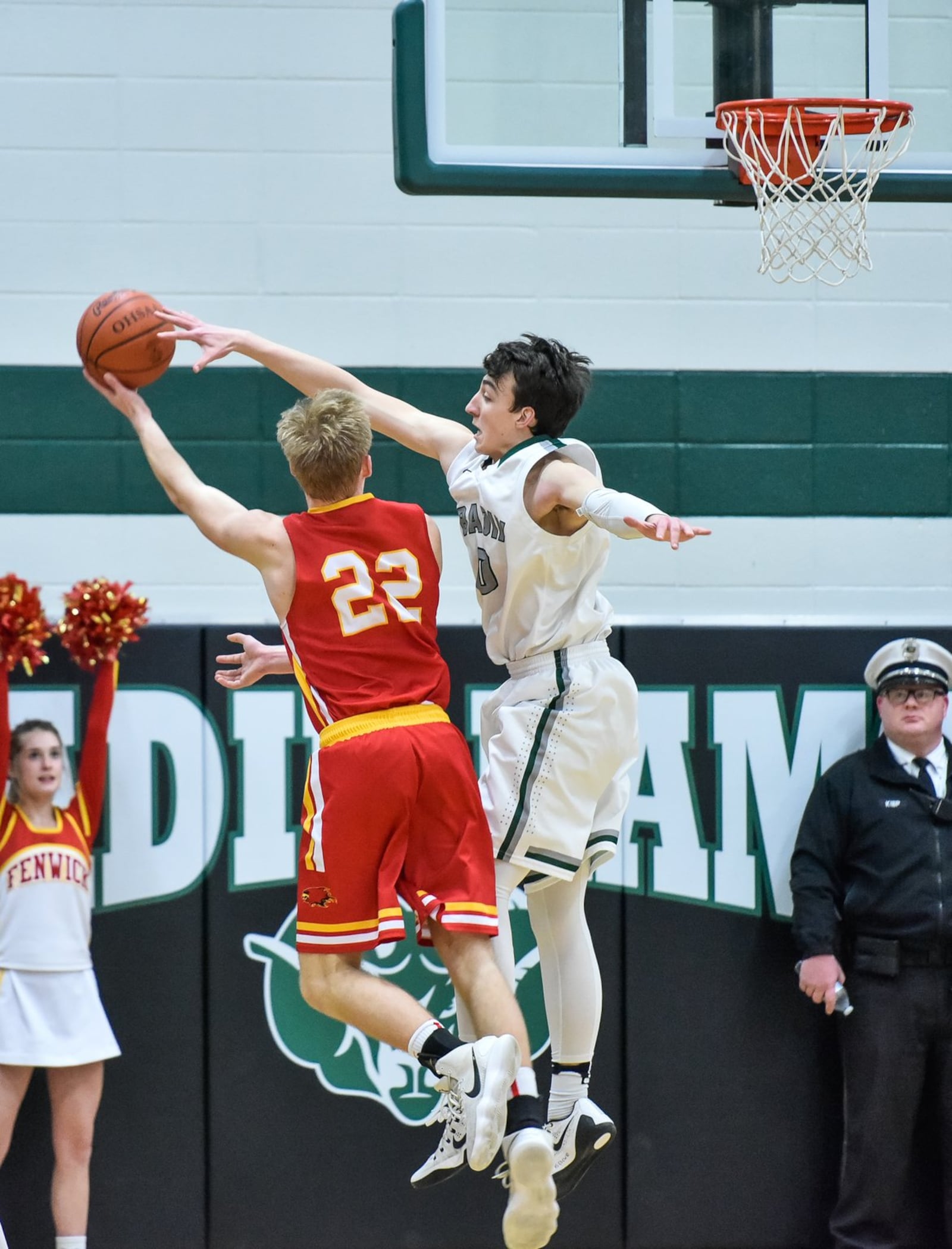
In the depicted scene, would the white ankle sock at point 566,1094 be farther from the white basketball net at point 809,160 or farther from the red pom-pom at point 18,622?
the red pom-pom at point 18,622

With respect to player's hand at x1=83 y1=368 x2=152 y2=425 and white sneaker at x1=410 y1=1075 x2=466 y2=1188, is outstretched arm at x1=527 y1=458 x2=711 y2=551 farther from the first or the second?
white sneaker at x1=410 y1=1075 x2=466 y2=1188

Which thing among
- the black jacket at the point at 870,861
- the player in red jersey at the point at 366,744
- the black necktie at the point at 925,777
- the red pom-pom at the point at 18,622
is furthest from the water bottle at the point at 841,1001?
the red pom-pom at the point at 18,622

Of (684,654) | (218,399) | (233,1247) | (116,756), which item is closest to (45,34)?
(218,399)

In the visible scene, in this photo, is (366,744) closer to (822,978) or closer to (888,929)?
(822,978)

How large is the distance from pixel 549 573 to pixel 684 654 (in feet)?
8.25

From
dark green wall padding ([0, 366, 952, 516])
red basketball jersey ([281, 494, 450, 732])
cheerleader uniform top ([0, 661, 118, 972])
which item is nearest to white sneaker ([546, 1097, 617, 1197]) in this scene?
red basketball jersey ([281, 494, 450, 732])

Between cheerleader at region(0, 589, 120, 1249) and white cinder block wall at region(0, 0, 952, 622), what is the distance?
0.82 m

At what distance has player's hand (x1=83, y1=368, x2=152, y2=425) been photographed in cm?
486

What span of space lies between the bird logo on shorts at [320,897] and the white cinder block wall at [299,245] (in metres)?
2.89

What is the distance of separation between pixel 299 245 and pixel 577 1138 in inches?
164

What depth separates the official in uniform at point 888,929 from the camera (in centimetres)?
676

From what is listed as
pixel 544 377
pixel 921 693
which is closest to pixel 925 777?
pixel 921 693

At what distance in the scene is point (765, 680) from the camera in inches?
283

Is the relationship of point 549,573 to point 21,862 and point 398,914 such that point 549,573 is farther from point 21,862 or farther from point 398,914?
point 21,862
